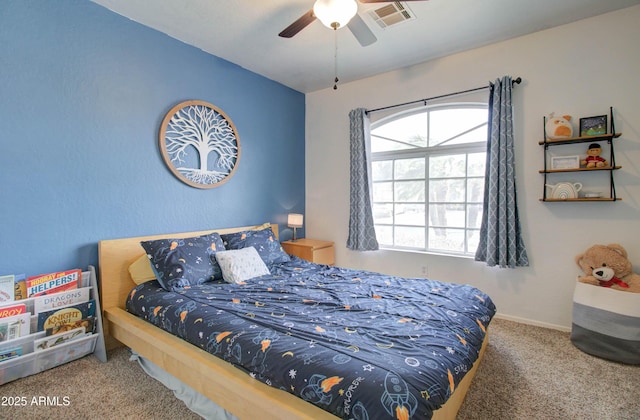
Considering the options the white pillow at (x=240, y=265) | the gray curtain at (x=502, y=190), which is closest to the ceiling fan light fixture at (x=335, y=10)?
the gray curtain at (x=502, y=190)

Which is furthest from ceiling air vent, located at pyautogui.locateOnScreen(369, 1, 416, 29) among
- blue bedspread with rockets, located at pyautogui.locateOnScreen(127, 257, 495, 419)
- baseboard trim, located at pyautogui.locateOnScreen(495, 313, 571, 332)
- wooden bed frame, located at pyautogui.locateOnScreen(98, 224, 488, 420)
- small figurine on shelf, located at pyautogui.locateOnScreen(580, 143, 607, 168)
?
baseboard trim, located at pyautogui.locateOnScreen(495, 313, 571, 332)

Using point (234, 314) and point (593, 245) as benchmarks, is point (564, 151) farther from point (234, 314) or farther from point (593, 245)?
point (234, 314)

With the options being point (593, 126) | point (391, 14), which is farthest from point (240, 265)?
point (593, 126)

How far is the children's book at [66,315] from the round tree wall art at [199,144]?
50.8 inches

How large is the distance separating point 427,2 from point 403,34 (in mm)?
461

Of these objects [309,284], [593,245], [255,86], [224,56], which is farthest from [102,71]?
[593,245]

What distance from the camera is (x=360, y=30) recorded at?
2131 millimetres

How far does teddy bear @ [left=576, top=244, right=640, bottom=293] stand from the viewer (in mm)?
2293

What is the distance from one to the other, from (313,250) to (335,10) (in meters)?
2.51

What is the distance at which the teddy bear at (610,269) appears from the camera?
2293 millimetres

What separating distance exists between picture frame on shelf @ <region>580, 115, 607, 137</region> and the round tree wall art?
330 centimetres

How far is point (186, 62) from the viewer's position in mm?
2920

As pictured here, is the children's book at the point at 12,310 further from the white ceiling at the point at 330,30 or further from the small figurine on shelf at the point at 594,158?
the small figurine on shelf at the point at 594,158

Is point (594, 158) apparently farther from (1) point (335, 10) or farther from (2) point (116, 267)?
(2) point (116, 267)
